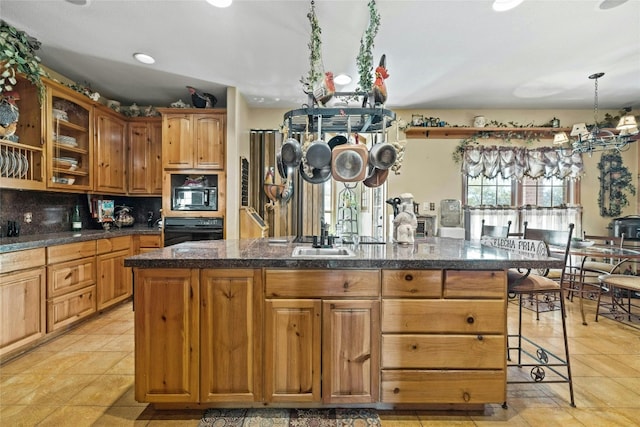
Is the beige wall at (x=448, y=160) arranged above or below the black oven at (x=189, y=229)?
above

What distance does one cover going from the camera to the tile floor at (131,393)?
171 cm

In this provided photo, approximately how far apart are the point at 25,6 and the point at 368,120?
2.72 metres

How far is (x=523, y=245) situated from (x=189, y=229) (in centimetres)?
348

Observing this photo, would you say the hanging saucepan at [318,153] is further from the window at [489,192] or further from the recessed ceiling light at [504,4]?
the window at [489,192]

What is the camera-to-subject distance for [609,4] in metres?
2.27

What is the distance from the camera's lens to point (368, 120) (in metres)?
2.17

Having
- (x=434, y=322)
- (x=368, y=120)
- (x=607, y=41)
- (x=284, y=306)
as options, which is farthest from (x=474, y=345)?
(x=607, y=41)

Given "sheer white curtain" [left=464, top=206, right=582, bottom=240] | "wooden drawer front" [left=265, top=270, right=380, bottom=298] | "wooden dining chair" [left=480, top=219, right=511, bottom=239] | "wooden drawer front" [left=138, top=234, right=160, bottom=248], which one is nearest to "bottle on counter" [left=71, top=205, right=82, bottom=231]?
"wooden drawer front" [left=138, top=234, right=160, bottom=248]

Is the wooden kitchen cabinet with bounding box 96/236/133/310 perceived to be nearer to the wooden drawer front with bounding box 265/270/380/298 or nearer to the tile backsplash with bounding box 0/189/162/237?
the tile backsplash with bounding box 0/189/162/237

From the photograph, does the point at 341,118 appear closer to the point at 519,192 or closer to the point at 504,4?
the point at 504,4

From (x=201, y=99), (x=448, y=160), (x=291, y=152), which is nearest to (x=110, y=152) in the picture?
(x=201, y=99)

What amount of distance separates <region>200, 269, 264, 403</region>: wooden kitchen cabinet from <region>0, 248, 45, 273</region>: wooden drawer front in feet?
5.65

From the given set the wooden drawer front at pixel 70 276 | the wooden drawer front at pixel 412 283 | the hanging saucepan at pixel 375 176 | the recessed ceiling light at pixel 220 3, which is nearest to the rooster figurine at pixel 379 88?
the hanging saucepan at pixel 375 176

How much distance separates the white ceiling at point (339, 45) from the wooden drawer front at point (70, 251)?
6.12 feet
